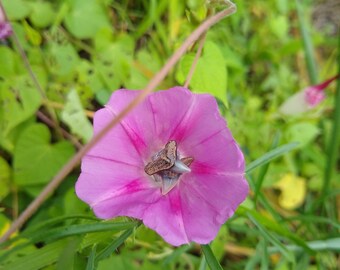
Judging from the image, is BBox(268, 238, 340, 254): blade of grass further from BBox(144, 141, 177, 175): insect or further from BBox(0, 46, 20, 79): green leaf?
BBox(0, 46, 20, 79): green leaf

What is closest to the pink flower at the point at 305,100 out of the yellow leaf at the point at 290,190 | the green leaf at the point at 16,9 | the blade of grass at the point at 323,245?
the yellow leaf at the point at 290,190

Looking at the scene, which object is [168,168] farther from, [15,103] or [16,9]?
[16,9]

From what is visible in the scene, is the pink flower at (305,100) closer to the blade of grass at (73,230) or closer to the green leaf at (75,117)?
the green leaf at (75,117)

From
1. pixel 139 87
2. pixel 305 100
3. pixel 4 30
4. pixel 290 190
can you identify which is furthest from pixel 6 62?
pixel 290 190

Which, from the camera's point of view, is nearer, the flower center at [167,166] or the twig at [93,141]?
the twig at [93,141]

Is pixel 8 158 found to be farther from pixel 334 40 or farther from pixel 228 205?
pixel 334 40

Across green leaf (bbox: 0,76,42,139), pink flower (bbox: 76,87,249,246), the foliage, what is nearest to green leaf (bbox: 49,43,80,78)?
the foliage

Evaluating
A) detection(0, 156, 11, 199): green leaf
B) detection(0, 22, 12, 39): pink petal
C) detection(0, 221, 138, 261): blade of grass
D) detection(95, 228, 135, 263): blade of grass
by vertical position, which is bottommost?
detection(0, 156, 11, 199): green leaf

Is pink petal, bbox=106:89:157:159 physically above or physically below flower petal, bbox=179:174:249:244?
above
